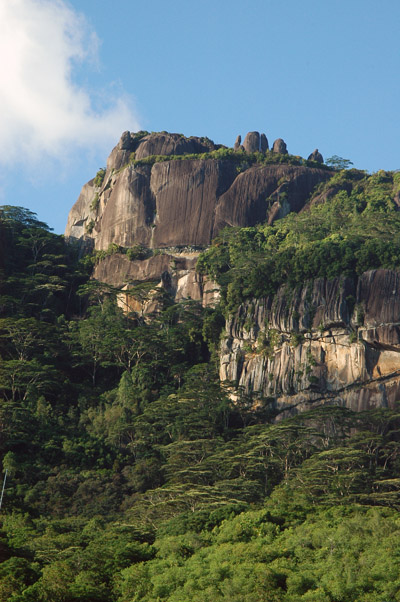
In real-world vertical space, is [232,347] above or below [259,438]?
above

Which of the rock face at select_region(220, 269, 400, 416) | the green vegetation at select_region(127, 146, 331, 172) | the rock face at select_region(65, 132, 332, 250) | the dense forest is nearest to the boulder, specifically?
the green vegetation at select_region(127, 146, 331, 172)

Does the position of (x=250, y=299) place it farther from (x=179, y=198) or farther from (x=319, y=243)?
(x=179, y=198)

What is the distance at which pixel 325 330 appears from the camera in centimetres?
4950

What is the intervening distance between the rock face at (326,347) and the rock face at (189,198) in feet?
56.4

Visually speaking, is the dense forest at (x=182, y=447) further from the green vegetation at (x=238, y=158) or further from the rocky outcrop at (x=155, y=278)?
the green vegetation at (x=238, y=158)

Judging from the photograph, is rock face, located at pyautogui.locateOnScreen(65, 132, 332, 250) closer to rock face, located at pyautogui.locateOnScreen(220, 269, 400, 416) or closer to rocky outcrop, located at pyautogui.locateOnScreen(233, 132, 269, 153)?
rocky outcrop, located at pyautogui.locateOnScreen(233, 132, 269, 153)

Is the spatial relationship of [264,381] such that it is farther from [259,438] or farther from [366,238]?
[366,238]

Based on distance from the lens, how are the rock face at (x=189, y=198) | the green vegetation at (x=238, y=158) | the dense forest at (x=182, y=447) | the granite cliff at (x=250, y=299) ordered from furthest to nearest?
1. the green vegetation at (x=238, y=158)
2. the rock face at (x=189, y=198)
3. the granite cliff at (x=250, y=299)
4. the dense forest at (x=182, y=447)

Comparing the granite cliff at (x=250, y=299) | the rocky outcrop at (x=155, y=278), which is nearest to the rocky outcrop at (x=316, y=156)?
the granite cliff at (x=250, y=299)

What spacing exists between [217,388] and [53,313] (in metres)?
17.2

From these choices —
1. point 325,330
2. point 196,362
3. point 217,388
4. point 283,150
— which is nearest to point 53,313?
point 196,362

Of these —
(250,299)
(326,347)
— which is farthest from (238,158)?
(326,347)

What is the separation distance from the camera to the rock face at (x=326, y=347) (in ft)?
156

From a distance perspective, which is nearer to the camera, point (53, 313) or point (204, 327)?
point (204, 327)
